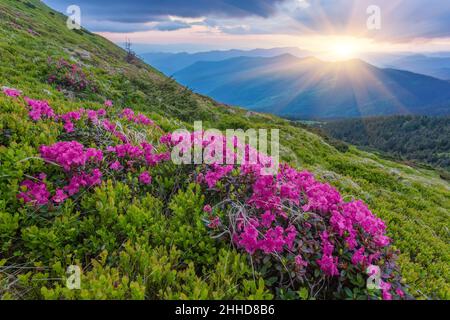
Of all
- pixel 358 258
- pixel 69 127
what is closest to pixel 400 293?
pixel 358 258

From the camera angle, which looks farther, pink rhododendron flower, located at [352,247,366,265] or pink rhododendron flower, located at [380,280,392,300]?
pink rhododendron flower, located at [352,247,366,265]

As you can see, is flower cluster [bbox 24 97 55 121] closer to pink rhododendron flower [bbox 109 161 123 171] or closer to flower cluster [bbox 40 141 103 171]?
flower cluster [bbox 40 141 103 171]

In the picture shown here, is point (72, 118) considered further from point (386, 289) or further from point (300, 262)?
point (386, 289)

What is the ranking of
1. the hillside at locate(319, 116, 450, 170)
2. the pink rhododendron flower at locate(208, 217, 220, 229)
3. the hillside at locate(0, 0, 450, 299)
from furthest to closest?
the hillside at locate(319, 116, 450, 170)
the pink rhododendron flower at locate(208, 217, 220, 229)
the hillside at locate(0, 0, 450, 299)

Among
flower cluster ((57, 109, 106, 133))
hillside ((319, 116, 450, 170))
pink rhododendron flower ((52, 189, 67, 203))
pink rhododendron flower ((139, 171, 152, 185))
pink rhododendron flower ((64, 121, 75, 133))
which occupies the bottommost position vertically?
hillside ((319, 116, 450, 170))

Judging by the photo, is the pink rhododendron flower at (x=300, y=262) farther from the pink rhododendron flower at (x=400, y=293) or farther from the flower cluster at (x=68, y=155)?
the flower cluster at (x=68, y=155)

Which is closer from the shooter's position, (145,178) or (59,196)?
(59,196)

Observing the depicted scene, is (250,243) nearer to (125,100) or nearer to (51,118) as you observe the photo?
(51,118)

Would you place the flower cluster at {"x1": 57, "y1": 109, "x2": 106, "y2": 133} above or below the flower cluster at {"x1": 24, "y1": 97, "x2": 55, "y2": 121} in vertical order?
below

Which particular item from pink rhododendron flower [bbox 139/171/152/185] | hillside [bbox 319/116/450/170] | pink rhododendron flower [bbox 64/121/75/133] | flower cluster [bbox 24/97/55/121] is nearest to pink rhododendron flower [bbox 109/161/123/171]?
pink rhododendron flower [bbox 139/171/152/185]

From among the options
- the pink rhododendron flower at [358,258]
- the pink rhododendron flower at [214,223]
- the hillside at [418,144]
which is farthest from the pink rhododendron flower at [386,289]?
the hillside at [418,144]

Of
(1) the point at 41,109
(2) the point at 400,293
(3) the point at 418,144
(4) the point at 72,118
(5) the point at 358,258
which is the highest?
(1) the point at 41,109

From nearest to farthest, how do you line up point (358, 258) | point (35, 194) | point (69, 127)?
point (358, 258), point (35, 194), point (69, 127)
